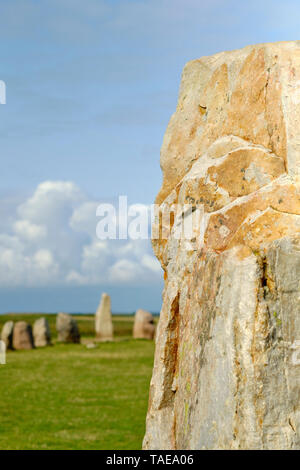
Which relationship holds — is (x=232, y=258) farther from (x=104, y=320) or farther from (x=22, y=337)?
(x=104, y=320)

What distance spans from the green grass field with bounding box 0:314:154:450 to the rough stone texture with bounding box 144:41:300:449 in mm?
7054

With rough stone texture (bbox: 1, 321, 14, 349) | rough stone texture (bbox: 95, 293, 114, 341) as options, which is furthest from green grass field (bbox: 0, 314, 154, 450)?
rough stone texture (bbox: 95, 293, 114, 341)

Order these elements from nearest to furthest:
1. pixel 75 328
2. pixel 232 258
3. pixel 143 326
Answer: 1. pixel 232 258
2. pixel 75 328
3. pixel 143 326

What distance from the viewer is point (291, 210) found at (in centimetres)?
445

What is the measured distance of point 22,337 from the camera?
97.6ft

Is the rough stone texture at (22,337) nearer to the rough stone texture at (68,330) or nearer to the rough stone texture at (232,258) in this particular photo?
the rough stone texture at (68,330)

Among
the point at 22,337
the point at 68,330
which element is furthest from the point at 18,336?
the point at 68,330

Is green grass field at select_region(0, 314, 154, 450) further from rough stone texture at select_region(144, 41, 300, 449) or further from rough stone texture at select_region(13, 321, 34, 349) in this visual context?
rough stone texture at select_region(144, 41, 300, 449)

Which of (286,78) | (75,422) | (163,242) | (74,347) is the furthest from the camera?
(74,347)

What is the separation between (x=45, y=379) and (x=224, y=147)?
54.5 feet

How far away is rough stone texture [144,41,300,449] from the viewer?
4.09 meters

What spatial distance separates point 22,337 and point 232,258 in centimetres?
2697

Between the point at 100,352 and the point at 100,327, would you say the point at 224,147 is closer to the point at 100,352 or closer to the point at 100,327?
the point at 100,352
